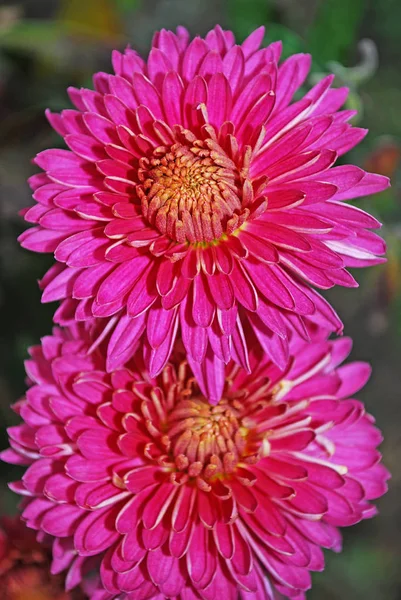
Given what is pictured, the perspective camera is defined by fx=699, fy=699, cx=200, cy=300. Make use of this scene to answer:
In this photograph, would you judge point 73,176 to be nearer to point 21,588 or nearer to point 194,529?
point 194,529

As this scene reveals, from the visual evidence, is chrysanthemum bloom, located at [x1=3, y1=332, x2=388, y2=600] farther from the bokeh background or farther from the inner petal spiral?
the bokeh background

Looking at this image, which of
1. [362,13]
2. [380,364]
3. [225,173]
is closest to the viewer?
[225,173]

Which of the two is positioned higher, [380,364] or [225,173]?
[225,173]

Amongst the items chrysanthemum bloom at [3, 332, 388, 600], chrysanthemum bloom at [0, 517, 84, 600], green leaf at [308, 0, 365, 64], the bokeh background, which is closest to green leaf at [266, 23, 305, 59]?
the bokeh background

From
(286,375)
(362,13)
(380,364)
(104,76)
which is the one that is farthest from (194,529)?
(362,13)

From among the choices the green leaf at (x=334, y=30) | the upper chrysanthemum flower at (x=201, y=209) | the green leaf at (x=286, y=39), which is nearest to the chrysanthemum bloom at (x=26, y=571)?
the upper chrysanthemum flower at (x=201, y=209)

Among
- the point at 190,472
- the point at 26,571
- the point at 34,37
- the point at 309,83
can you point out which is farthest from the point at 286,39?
the point at 26,571

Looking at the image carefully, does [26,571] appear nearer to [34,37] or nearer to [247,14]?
[34,37]
